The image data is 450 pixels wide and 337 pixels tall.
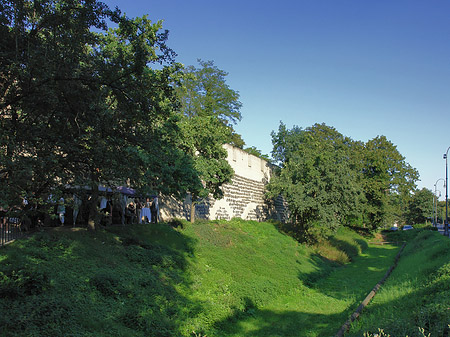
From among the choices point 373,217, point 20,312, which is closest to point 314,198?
point 20,312

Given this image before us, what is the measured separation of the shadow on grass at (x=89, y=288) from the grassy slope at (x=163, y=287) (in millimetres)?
23

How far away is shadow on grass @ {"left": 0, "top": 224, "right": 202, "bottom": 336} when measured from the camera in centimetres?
683

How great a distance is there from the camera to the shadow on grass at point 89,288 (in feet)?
22.4

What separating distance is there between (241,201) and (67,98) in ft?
69.0

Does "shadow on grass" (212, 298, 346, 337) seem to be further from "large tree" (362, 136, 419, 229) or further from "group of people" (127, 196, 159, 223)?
"large tree" (362, 136, 419, 229)

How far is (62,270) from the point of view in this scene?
28.5 ft

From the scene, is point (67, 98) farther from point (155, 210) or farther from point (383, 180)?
point (383, 180)

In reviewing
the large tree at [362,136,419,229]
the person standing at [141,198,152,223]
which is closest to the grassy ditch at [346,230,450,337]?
the person standing at [141,198,152,223]

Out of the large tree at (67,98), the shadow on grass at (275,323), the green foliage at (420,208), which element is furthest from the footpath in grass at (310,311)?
the green foliage at (420,208)

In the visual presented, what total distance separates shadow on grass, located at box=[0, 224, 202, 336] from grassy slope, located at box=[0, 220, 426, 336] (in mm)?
23

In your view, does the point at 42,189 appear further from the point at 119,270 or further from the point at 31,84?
the point at 119,270

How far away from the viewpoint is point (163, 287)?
1035 centimetres

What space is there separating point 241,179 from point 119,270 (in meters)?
17.4

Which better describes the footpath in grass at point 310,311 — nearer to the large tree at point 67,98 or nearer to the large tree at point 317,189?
the large tree at point 317,189
